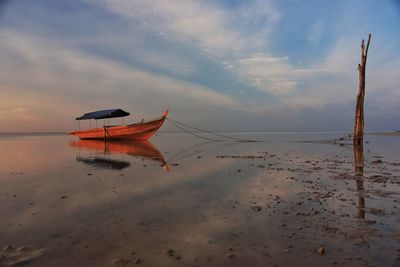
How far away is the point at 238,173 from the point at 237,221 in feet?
19.9

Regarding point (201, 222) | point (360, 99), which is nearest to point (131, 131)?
point (360, 99)

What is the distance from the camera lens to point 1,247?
421 centimetres

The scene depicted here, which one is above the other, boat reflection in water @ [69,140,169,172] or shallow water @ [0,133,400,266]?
boat reflection in water @ [69,140,169,172]

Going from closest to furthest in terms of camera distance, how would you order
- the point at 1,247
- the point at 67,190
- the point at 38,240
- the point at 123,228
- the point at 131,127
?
the point at 1,247, the point at 38,240, the point at 123,228, the point at 67,190, the point at 131,127

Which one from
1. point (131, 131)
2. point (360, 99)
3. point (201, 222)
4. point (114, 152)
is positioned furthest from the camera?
point (131, 131)

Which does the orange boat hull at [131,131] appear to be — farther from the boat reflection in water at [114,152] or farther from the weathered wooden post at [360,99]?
the weathered wooden post at [360,99]

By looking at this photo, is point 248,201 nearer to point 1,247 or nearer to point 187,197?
point 187,197

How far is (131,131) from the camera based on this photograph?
3725 cm

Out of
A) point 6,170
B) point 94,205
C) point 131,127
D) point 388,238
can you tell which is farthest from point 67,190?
point 131,127

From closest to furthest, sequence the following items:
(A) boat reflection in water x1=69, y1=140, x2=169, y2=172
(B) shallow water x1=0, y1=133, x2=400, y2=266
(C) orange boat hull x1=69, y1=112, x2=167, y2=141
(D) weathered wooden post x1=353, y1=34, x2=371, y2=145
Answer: (B) shallow water x1=0, y1=133, x2=400, y2=266 → (A) boat reflection in water x1=69, y1=140, x2=169, y2=172 → (D) weathered wooden post x1=353, y1=34, x2=371, y2=145 → (C) orange boat hull x1=69, y1=112, x2=167, y2=141

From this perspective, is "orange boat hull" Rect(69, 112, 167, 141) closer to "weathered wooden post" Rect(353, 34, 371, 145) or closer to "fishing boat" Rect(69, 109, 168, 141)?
"fishing boat" Rect(69, 109, 168, 141)

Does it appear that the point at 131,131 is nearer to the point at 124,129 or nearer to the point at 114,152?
the point at 124,129

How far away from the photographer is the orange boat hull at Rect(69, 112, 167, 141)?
1409 inches

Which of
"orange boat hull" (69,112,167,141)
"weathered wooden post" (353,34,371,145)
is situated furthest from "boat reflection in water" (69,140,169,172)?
"weathered wooden post" (353,34,371,145)
